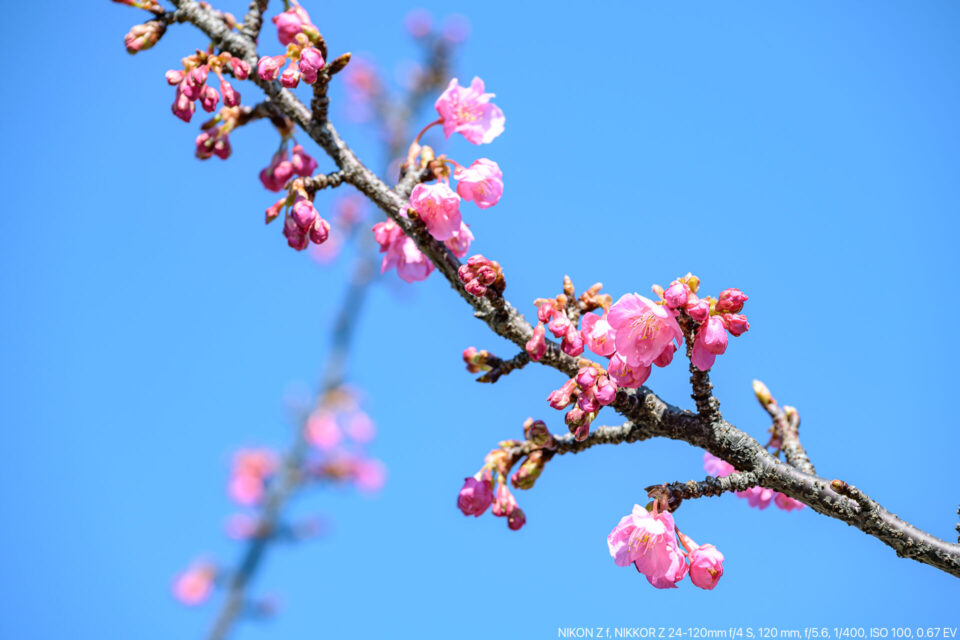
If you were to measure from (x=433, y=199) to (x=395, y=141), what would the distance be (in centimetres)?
528

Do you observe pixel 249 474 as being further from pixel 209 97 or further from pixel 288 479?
pixel 209 97

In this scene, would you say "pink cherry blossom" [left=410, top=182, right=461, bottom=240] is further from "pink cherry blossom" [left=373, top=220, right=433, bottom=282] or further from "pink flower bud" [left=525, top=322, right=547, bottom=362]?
"pink flower bud" [left=525, top=322, right=547, bottom=362]

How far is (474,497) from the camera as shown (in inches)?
94.8

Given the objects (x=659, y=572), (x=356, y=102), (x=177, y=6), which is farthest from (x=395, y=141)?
(x=659, y=572)

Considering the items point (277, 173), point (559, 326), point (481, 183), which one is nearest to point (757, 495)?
point (559, 326)

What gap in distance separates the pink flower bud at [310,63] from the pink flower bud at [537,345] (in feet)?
3.40

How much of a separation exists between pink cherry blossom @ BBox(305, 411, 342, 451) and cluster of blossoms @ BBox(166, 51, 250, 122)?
174 inches

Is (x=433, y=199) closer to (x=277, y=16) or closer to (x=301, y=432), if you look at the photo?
(x=277, y=16)

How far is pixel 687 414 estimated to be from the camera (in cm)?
208

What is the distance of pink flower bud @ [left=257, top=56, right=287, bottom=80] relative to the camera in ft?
7.33

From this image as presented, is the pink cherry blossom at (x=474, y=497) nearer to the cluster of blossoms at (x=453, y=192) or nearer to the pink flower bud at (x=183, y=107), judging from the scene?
A: the cluster of blossoms at (x=453, y=192)

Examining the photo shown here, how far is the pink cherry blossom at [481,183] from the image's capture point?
233 centimetres

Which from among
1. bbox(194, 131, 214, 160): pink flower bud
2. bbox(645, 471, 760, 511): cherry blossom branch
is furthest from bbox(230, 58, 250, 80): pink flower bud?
→ bbox(645, 471, 760, 511): cherry blossom branch

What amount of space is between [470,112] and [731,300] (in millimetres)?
1283
